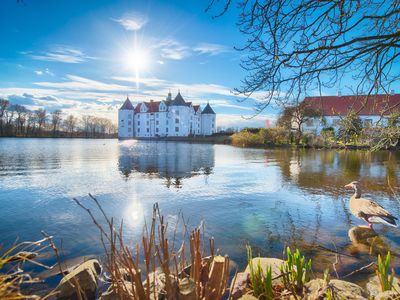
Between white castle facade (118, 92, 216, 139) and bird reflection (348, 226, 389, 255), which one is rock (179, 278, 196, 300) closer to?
bird reflection (348, 226, 389, 255)

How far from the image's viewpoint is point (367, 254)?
4965mm

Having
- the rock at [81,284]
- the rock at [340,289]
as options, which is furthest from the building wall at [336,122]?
the rock at [81,284]

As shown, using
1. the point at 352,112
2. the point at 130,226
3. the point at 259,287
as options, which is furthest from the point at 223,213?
the point at 259,287

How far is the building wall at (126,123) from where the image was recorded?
8599 cm

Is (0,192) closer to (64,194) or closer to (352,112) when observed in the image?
(64,194)

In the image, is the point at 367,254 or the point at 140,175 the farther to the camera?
the point at 140,175

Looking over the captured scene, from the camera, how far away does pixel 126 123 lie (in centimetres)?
8694

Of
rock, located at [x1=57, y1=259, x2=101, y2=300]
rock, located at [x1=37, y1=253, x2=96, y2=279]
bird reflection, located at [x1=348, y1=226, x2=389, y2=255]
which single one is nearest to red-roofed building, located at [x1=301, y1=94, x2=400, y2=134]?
bird reflection, located at [x1=348, y1=226, x2=389, y2=255]

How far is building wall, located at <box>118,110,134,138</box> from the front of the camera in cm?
8599

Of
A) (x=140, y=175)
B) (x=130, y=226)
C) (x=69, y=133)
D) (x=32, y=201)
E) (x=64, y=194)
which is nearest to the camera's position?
(x=130, y=226)

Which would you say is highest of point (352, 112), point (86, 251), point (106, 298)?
point (352, 112)

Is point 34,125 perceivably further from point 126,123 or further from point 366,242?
point 366,242

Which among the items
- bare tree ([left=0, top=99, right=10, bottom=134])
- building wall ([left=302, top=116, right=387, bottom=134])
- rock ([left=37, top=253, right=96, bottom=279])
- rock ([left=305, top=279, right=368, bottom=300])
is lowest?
Result: rock ([left=37, top=253, right=96, bottom=279])

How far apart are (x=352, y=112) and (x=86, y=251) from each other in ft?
18.4
